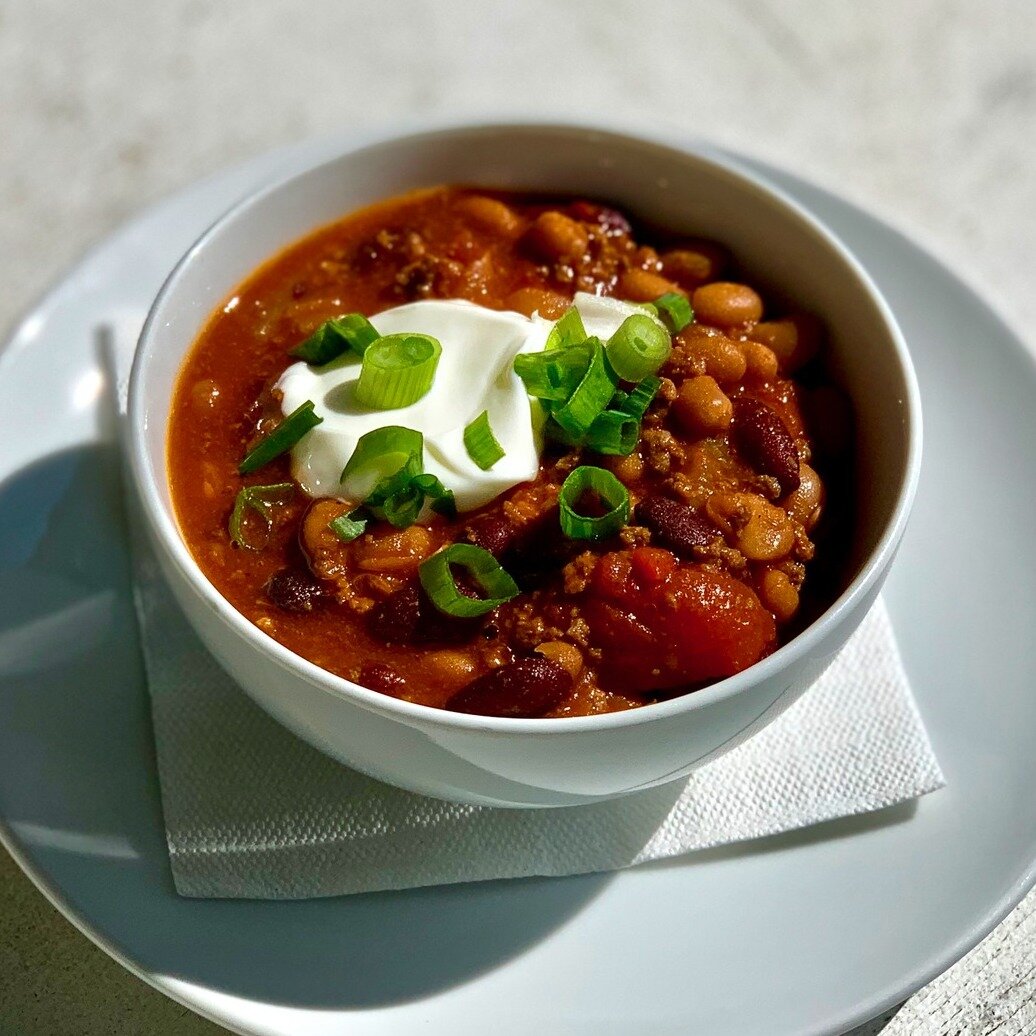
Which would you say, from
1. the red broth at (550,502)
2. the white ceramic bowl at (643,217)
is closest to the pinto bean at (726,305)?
the red broth at (550,502)

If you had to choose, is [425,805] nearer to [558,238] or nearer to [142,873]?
[142,873]

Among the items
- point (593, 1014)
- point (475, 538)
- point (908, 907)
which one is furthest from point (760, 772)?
point (475, 538)

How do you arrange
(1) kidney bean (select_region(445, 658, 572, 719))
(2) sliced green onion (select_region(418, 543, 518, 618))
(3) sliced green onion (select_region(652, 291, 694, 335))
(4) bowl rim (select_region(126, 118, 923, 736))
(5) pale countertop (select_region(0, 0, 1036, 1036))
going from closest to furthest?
(4) bowl rim (select_region(126, 118, 923, 736)) < (1) kidney bean (select_region(445, 658, 572, 719)) < (2) sliced green onion (select_region(418, 543, 518, 618)) < (3) sliced green onion (select_region(652, 291, 694, 335)) < (5) pale countertop (select_region(0, 0, 1036, 1036))

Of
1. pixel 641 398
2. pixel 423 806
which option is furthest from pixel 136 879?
pixel 641 398

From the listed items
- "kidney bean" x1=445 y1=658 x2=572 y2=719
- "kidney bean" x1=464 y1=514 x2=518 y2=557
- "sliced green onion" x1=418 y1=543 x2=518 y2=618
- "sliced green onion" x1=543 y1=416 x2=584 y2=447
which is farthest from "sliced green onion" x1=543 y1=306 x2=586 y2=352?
"kidney bean" x1=445 y1=658 x2=572 y2=719

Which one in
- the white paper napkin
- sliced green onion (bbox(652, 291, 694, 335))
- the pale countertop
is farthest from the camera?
the pale countertop

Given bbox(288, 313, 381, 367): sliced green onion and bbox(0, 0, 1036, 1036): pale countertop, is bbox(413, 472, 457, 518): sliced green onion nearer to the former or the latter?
bbox(288, 313, 381, 367): sliced green onion
